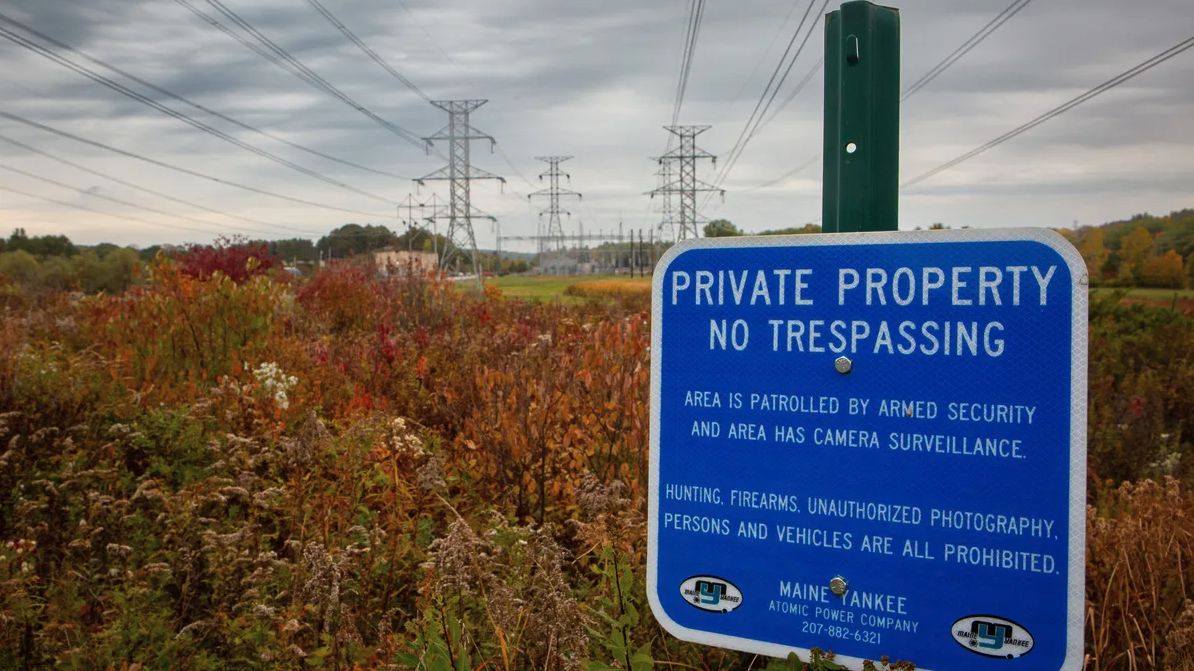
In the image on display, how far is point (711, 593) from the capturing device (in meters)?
1.92

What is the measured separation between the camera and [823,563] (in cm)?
181

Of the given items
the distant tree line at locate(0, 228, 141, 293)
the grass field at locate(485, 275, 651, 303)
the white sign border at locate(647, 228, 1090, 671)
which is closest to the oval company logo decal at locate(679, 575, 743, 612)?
the white sign border at locate(647, 228, 1090, 671)

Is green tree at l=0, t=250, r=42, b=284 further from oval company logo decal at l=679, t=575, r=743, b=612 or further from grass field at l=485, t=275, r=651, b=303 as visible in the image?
oval company logo decal at l=679, t=575, r=743, b=612

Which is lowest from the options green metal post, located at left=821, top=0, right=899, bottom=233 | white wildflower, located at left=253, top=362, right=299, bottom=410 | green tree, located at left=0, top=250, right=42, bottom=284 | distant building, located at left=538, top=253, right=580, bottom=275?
white wildflower, located at left=253, top=362, right=299, bottom=410

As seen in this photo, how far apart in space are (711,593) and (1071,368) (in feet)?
2.83

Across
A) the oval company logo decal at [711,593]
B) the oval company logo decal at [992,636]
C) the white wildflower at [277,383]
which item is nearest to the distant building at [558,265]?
the white wildflower at [277,383]

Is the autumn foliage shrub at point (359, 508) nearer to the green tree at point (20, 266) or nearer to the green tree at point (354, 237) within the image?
the green tree at point (20, 266)

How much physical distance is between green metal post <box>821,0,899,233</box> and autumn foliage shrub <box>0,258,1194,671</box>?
99cm

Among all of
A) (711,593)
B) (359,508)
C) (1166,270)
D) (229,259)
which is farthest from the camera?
(1166,270)

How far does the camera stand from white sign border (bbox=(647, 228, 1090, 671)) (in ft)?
5.30

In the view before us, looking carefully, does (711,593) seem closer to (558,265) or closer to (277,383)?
(277,383)

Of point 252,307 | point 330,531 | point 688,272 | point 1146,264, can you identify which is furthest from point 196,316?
point 1146,264

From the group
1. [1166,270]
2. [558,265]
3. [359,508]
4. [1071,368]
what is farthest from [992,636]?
[558,265]

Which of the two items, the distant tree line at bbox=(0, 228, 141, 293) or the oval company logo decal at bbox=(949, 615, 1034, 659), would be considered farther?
the distant tree line at bbox=(0, 228, 141, 293)
